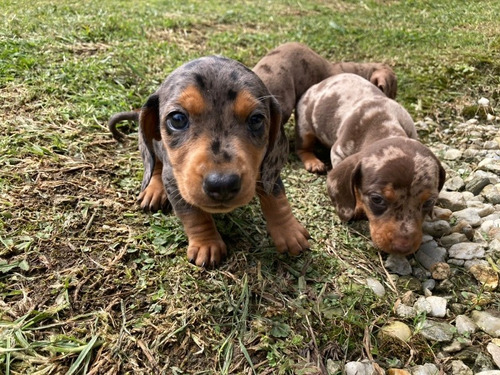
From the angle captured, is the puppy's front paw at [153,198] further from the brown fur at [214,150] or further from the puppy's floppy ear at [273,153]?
the puppy's floppy ear at [273,153]

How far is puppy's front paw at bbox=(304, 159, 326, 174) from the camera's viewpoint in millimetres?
4793

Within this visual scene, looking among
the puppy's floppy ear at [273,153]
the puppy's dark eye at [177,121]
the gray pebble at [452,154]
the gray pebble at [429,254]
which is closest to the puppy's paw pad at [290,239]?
the puppy's floppy ear at [273,153]

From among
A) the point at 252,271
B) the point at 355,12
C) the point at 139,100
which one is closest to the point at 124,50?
the point at 139,100

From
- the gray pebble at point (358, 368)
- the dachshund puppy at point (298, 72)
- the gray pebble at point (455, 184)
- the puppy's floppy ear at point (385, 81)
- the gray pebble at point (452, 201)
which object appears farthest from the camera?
the puppy's floppy ear at point (385, 81)

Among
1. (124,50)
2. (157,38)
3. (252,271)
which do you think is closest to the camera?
(252,271)

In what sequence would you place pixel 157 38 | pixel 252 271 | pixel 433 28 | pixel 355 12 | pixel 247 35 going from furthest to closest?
pixel 355 12 < pixel 433 28 < pixel 247 35 < pixel 157 38 < pixel 252 271

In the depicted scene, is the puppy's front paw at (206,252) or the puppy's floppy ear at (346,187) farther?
the puppy's floppy ear at (346,187)

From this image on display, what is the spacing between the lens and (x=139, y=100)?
4914mm

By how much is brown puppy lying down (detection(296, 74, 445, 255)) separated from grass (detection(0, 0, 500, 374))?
9.3 inches

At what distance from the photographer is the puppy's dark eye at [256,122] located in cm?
298

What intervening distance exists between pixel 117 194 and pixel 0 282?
45.7 inches

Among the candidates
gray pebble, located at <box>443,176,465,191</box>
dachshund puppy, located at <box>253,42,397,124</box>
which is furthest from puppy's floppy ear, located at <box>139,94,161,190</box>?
gray pebble, located at <box>443,176,465,191</box>

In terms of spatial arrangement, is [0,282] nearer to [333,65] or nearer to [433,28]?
[333,65]

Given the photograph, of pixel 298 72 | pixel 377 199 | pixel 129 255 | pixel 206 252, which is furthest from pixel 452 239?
pixel 298 72
